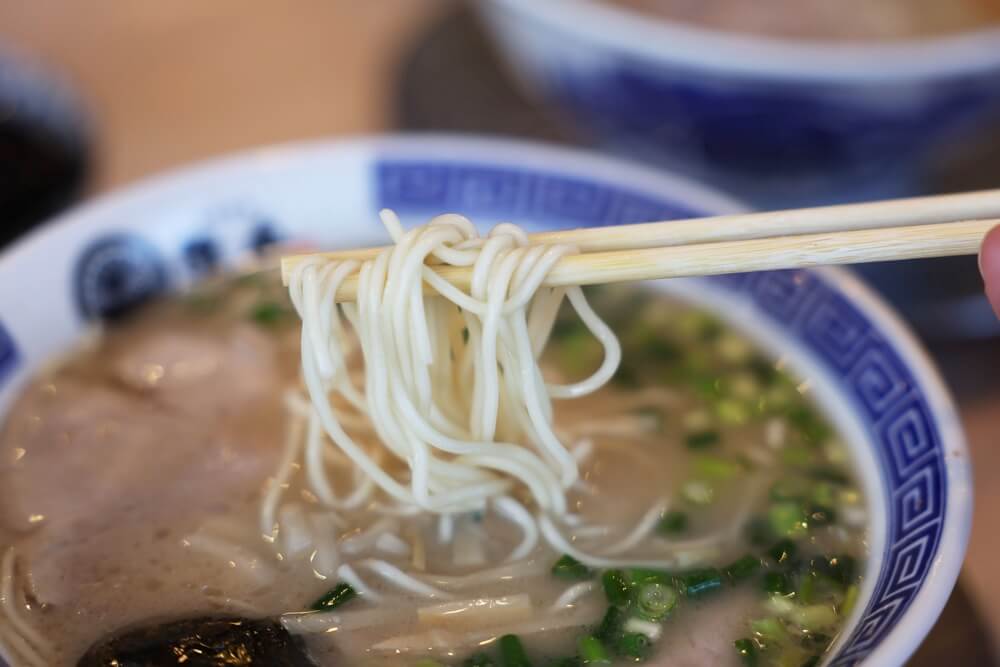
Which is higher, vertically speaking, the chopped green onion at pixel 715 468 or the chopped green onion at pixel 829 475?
the chopped green onion at pixel 829 475

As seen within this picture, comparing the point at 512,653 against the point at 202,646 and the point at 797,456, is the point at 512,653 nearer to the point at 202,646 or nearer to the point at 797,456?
the point at 202,646

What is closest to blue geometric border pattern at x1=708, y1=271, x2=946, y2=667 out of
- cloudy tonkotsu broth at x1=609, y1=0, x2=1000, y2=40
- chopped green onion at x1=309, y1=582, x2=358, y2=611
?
chopped green onion at x1=309, y1=582, x2=358, y2=611

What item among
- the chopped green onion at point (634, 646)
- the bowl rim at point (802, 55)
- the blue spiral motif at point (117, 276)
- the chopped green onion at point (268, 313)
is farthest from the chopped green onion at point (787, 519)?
the blue spiral motif at point (117, 276)

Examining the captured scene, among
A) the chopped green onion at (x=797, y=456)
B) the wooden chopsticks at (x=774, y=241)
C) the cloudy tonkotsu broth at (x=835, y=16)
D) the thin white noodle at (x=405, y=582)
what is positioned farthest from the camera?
the cloudy tonkotsu broth at (x=835, y=16)

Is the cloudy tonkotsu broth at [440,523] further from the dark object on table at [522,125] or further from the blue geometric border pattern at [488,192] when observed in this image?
the dark object on table at [522,125]

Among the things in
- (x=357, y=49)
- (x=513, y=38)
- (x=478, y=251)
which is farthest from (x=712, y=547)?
(x=357, y=49)

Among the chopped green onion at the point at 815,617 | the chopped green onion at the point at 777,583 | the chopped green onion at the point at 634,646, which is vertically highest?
the chopped green onion at the point at 777,583

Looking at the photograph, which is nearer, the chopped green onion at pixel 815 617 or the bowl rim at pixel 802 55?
the chopped green onion at pixel 815 617
